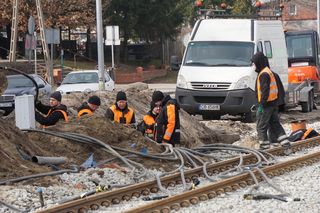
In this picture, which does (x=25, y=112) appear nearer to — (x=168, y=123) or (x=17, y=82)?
(x=168, y=123)

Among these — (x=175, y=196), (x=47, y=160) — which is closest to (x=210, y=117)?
(x=47, y=160)

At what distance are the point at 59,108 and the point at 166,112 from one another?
193 centimetres

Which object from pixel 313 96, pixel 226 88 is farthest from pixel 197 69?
pixel 313 96

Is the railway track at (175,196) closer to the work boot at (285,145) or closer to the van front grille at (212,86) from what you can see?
the work boot at (285,145)

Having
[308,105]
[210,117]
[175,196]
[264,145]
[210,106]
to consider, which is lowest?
[308,105]

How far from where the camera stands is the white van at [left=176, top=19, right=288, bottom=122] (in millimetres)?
20922

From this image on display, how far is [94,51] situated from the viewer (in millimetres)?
62531

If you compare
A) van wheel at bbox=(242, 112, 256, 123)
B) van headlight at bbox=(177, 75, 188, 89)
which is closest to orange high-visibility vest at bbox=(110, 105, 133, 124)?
van headlight at bbox=(177, 75, 188, 89)

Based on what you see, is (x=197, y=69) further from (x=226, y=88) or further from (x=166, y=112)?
(x=166, y=112)

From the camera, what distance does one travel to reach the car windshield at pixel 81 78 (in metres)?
28.4

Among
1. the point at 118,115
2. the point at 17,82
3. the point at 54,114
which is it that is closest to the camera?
Answer: the point at 54,114

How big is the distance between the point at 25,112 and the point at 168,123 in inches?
93.5

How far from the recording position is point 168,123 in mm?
13070

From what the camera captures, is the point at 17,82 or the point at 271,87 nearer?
the point at 271,87
